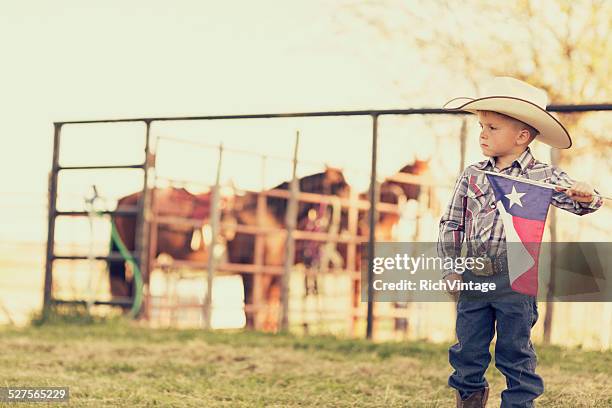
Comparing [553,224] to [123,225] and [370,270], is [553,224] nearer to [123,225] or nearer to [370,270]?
[370,270]

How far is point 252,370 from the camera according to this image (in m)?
4.96

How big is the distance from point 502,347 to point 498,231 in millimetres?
399

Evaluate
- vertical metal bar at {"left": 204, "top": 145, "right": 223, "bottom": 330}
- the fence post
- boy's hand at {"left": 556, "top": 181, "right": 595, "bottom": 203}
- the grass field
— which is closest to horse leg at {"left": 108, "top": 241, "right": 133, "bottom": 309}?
vertical metal bar at {"left": 204, "top": 145, "right": 223, "bottom": 330}

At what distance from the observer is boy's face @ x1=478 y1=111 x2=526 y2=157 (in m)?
3.33

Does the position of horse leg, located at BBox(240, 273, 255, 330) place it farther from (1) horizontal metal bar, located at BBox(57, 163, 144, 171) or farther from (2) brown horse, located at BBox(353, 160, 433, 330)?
(1) horizontal metal bar, located at BBox(57, 163, 144, 171)

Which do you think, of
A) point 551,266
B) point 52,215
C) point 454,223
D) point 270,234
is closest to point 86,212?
point 52,215

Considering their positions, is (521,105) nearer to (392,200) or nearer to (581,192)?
(581,192)

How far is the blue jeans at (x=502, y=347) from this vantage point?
3229 millimetres

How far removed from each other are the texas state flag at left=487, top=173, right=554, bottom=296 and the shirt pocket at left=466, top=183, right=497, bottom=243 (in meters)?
0.03

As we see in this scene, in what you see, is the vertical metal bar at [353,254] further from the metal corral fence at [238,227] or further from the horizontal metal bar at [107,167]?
the horizontal metal bar at [107,167]

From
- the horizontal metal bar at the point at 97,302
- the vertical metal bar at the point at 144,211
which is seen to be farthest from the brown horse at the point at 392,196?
the horizontal metal bar at the point at 97,302

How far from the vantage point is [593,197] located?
3.21 metres

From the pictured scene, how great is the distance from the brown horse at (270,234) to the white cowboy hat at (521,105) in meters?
7.44

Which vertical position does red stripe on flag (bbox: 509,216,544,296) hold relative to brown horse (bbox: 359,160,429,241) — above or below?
below
